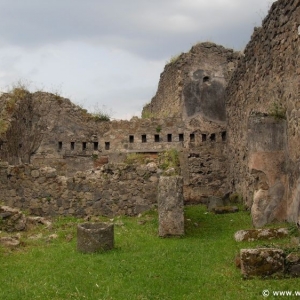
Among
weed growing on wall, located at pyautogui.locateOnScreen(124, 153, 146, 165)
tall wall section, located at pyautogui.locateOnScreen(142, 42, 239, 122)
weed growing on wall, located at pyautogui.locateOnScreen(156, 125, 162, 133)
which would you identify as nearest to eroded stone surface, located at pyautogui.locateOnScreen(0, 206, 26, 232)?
weed growing on wall, located at pyautogui.locateOnScreen(124, 153, 146, 165)

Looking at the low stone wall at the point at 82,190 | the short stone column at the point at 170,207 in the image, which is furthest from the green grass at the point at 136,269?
the low stone wall at the point at 82,190

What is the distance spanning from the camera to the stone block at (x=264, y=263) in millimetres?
5723

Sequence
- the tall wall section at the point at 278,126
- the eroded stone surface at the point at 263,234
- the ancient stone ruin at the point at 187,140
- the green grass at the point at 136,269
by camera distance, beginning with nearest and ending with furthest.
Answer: the green grass at the point at 136,269 < the eroded stone surface at the point at 263,234 < the tall wall section at the point at 278,126 < the ancient stone ruin at the point at 187,140

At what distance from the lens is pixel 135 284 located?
6129 mm

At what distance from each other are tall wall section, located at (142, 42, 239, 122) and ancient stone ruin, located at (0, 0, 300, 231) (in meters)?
0.04

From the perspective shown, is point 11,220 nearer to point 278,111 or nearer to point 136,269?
point 136,269

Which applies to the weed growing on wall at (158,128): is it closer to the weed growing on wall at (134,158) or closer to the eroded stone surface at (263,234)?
the weed growing on wall at (134,158)

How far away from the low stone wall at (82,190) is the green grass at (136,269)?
88.3 inches

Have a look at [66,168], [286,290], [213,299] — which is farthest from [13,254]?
[66,168]

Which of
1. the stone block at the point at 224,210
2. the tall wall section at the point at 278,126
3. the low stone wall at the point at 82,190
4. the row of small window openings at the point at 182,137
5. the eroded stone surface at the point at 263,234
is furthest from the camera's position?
the row of small window openings at the point at 182,137

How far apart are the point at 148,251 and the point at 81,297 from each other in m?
2.59

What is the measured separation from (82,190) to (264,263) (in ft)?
25.0

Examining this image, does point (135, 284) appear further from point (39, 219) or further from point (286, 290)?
point (39, 219)

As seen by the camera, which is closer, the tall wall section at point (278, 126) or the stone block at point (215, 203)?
the tall wall section at point (278, 126)
